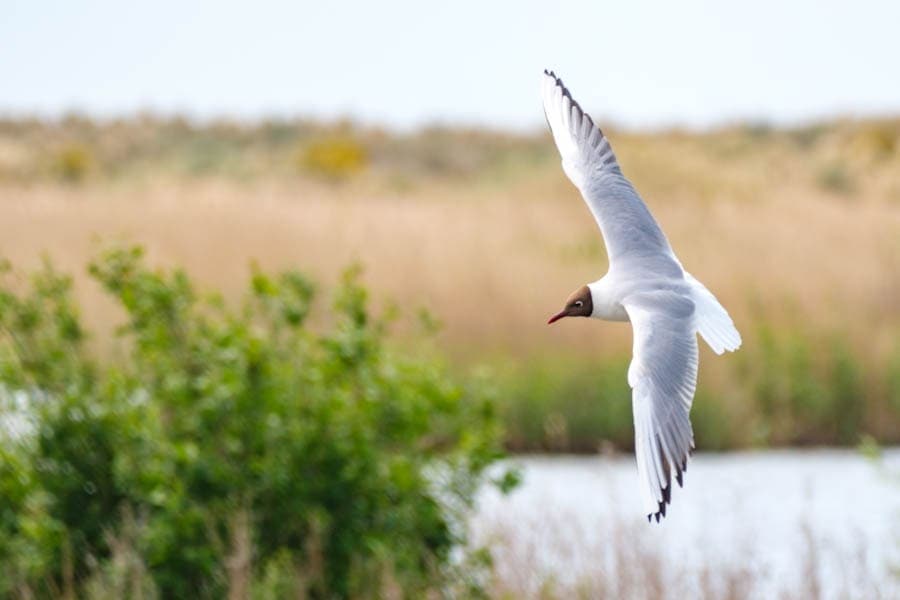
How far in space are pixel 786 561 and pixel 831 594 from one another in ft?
4.15

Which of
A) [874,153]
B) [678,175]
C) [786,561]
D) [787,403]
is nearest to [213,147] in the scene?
[874,153]

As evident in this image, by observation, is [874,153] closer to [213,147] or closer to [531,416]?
[213,147]

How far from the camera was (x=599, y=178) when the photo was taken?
1.95m

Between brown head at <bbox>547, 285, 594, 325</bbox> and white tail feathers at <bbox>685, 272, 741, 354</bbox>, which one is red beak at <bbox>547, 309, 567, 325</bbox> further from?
white tail feathers at <bbox>685, 272, 741, 354</bbox>

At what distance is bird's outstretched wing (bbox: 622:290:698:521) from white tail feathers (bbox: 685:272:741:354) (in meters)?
0.02

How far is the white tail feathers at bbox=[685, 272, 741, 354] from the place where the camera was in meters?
1.69

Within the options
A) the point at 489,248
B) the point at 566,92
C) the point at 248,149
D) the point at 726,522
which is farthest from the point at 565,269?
the point at 248,149

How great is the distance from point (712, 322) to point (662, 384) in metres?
0.10

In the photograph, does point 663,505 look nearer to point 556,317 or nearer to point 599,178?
point 556,317

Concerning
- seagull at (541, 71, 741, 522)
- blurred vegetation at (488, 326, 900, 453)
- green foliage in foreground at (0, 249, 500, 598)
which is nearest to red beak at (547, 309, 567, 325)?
seagull at (541, 71, 741, 522)

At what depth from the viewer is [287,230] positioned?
44.7ft

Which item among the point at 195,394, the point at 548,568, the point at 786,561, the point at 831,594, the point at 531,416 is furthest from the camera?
the point at 531,416

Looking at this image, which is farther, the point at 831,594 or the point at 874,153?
the point at 874,153

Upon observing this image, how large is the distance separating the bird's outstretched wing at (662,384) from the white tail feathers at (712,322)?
0.02 m
